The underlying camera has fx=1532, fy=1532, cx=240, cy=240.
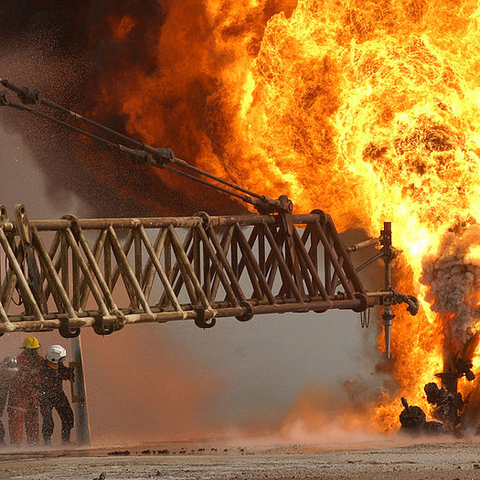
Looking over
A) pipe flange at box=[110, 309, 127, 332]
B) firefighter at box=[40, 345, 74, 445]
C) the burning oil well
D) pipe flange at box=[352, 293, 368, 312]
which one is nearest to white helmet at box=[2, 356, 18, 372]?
firefighter at box=[40, 345, 74, 445]

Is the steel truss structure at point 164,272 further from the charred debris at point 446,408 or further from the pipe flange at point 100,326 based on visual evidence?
the charred debris at point 446,408

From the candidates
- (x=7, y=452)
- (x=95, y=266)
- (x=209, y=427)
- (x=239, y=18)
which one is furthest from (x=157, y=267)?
(x=209, y=427)

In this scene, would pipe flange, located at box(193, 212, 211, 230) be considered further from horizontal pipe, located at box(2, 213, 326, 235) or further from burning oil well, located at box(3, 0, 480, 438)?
burning oil well, located at box(3, 0, 480, 438)

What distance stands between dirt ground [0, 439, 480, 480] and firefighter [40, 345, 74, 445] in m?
0.92

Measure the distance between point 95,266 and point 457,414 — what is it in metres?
9.92

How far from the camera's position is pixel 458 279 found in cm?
2905

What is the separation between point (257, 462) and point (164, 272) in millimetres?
3486

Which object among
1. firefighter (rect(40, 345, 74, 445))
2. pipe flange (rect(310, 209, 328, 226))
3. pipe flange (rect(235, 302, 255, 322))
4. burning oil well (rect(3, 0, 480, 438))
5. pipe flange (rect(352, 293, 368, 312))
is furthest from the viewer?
burning oil well (rect(3, 0, 480, 438))

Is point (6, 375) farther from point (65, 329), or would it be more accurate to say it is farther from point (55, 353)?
point (65, 329)

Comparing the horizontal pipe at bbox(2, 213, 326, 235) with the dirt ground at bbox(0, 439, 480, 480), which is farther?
the dirt ground at bbox(0, 439, 480, 480)

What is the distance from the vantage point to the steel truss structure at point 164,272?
2162 centimetres

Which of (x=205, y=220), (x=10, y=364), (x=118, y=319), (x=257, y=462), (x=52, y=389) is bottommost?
(x=257, y=462)

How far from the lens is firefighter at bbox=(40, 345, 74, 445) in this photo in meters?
28.8

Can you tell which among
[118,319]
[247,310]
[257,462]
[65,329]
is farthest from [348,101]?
[65,329]
